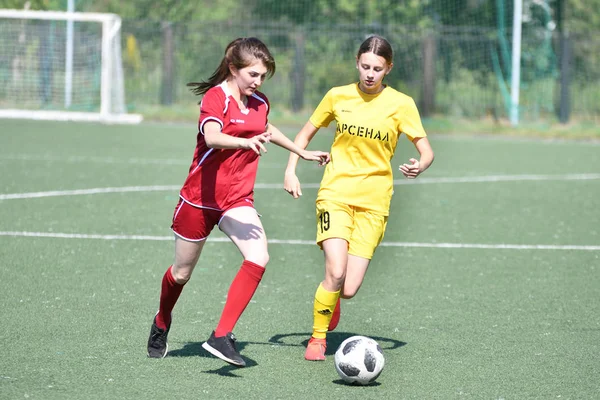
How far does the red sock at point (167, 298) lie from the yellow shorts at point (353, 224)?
866mm

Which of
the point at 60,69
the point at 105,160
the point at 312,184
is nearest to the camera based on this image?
the point at 312,184

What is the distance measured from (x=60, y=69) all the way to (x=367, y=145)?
19469 millimetres

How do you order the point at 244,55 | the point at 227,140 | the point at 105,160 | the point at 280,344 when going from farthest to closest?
the point at 105,160
the point at 280,344
the point at 244,55
the point at 227,140

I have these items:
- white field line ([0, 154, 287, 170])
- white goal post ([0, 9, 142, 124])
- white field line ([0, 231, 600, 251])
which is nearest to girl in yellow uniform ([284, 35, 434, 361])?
white field line ([0, 231, 600, 251])

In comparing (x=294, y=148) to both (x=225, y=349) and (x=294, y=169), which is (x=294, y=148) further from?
(x=225, y=349)

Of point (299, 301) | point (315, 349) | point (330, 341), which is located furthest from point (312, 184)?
point (315, 349)

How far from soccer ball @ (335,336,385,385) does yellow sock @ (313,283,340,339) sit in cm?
52

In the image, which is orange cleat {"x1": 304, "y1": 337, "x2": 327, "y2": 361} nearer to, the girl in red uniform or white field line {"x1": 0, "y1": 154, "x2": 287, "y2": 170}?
the girl in red uniform

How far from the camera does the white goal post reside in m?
23.7

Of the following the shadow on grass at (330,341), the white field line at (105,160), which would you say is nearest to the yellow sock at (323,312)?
the shadow on grass at (330,341)

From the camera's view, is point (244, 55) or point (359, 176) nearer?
point (244, 55)

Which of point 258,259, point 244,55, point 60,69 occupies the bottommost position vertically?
point 60,69

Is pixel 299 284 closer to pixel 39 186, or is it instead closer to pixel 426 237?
Answer: pixel 426 237

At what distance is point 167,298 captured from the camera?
5844mm
